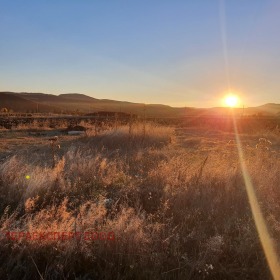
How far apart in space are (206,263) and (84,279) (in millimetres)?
1295

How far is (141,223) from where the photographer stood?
13.4ft

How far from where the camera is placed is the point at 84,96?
18088 cm

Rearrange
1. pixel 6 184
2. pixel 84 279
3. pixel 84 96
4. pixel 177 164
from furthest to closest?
pixel 84 96 < pixel 177 164 < pixel 6 184 < pixel 84 279

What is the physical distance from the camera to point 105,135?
13.9 m

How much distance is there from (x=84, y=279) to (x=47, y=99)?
15158 cm

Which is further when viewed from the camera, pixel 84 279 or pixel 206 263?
pixel 206 263

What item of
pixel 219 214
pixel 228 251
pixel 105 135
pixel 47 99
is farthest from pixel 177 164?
pixel 47 99

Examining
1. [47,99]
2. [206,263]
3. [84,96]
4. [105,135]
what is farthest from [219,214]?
[84,96]

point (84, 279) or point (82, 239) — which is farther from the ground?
point (82, 239)

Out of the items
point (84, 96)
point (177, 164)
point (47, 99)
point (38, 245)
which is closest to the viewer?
point (38, 245)

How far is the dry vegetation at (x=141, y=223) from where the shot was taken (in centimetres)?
330

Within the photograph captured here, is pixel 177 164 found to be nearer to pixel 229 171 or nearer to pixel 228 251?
pixel 229 171

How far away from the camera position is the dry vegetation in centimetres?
330

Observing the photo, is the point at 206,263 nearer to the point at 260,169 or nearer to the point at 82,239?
the point at 82,239
